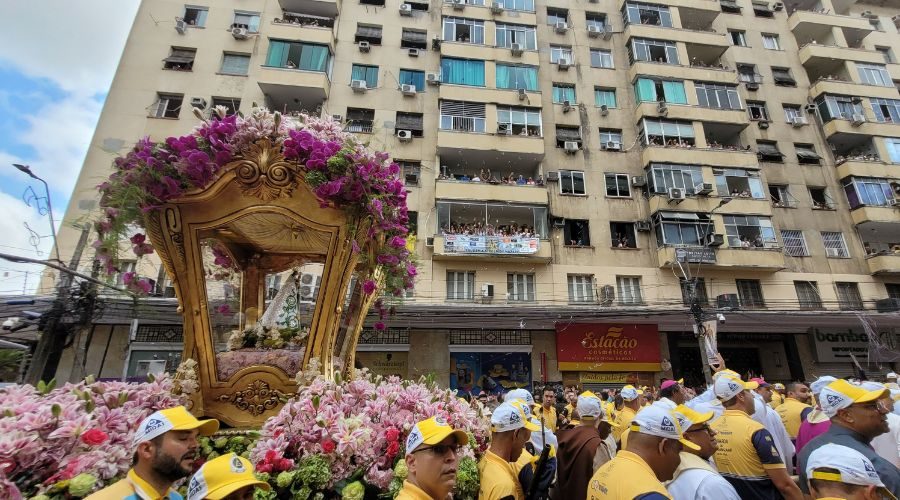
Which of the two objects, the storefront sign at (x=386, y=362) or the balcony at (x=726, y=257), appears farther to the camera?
the balcony at (x=726, y=257)

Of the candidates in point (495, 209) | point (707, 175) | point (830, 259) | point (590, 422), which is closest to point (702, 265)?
point (707, 175)

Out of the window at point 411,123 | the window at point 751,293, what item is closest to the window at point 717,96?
the window at point 751,293

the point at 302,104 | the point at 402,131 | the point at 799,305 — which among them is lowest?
the point at 799,305

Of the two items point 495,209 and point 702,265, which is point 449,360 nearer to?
point 495,209

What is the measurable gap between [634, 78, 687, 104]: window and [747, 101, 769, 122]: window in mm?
5073

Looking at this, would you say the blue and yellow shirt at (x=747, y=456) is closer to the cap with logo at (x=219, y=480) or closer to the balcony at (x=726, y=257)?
the cap with logo at (x=219, y=480)

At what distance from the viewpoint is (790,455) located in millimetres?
5027

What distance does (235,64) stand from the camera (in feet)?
69.0

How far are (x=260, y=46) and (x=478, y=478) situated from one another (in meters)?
24.0

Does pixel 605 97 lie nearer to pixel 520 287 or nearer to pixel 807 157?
pixel 807 157

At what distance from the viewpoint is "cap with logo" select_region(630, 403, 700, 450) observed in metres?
2.72

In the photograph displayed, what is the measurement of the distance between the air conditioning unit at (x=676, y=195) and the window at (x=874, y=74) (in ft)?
51.1

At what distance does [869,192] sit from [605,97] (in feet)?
47.5

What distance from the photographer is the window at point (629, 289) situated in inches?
750
